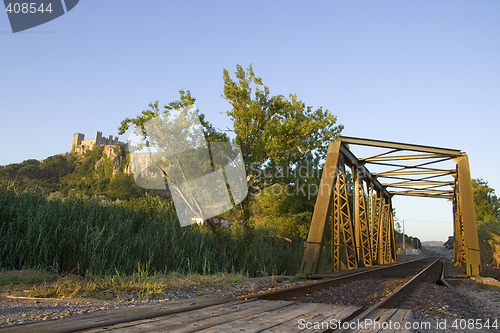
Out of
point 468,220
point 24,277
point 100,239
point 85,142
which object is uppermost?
point 85,142

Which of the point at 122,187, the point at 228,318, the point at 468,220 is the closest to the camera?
the point at 228,318

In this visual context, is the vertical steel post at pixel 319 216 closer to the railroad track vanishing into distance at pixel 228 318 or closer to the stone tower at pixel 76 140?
the railroad track vanishing into distance at pixel 228 318

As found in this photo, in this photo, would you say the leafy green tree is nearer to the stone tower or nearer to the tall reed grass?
the tall reed grass

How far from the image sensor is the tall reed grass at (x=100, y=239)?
7.50 meters

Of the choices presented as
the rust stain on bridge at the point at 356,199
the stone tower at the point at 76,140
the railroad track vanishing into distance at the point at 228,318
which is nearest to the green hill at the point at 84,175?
the rust stain on bridge at the point at 356,199

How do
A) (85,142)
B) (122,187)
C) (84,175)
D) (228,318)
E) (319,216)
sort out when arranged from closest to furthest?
(228,318)
(319,216)
(122,187)
(84,175)
(85,142)

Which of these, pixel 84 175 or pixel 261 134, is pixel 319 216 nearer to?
pixel 261 134

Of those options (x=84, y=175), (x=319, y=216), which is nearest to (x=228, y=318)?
(x=319, y=216)

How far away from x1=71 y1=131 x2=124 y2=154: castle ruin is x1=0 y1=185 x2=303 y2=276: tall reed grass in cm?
13260

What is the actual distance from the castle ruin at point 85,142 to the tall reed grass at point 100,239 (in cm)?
13260

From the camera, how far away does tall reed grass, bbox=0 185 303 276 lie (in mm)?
7504

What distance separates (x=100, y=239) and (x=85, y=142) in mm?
147870

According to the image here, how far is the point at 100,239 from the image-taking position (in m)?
8.12

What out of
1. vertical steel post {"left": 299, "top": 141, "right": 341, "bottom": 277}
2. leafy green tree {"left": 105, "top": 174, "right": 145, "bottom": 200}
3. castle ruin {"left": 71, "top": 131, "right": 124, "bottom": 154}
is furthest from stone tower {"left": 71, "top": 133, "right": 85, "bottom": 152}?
vertical steel post {"left": 299, "top": 141, "right": 341, "bottom": 277}
